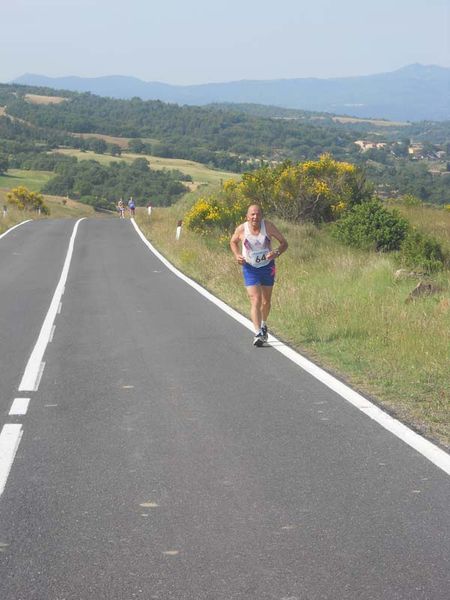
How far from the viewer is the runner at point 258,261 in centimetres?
1056

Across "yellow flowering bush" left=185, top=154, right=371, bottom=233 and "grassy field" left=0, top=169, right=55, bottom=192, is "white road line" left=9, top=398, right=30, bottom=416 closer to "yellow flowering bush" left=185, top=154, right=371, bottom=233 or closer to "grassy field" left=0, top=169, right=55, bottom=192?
"yellow flowering bush" left=185, top=154, right=371, bottom=233

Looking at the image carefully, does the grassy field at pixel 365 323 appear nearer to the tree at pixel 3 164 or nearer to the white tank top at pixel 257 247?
the white tank top at pixel 257 247

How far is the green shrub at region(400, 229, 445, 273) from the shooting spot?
18.9m

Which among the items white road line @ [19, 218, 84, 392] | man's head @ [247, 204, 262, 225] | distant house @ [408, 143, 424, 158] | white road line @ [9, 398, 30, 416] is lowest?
distant house @ [408, 143, 424, 158]

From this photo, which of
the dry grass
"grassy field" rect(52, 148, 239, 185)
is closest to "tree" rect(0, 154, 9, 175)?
"grassy field" rect(52, 148, 239, 185)

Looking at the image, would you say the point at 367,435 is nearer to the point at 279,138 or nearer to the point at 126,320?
the point at 126,320

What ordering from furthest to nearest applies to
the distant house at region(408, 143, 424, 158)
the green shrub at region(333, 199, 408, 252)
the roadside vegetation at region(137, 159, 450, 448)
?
the distant house at region(408, 143, 424, 158)
the green shrub at region(333, 199, 408, 252)
the roadside vegetation at region(137, 159, 450, 448)

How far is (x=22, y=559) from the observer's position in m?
4.17

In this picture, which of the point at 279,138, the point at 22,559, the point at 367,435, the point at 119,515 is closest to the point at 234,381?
the point at 367,435

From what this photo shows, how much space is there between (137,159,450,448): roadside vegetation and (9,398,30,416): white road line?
298 cm

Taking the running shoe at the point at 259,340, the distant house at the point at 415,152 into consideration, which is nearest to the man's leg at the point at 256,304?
the running shoe at the point at 259,340

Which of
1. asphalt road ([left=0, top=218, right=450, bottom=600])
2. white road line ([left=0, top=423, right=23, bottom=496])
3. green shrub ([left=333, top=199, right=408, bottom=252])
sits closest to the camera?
asphalt road ([left=0, top=218, right=450, bottom=600])

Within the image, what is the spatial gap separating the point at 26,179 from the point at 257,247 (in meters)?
112

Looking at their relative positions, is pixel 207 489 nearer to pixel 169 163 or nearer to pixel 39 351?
pixel 39 351
